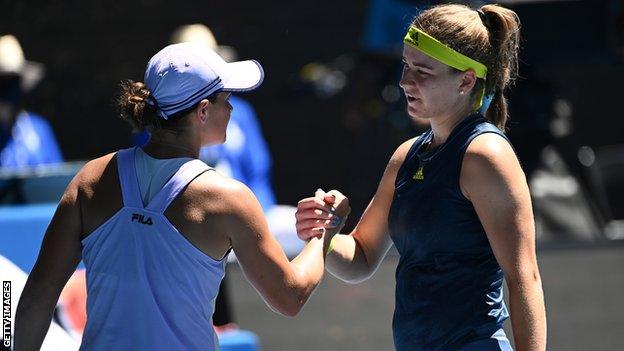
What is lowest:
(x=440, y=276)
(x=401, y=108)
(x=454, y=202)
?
(x=401, y=108)

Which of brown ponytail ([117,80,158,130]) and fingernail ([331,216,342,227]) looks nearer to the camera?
brown ponytail ([117,80,158,130])

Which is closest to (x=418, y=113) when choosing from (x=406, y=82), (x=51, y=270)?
(x=406, y=82)

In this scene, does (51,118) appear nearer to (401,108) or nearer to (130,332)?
(401,108)

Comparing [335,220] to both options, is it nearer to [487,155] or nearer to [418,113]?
[418,113]

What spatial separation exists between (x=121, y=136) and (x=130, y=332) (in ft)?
20.0

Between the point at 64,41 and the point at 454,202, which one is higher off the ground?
the point at 454,202

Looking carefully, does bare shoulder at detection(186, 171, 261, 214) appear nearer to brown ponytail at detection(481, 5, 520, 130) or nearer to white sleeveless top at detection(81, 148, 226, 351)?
white sleeveless top at detection(81, 148, 226, 351)

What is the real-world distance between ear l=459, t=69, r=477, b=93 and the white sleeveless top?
2.40ft

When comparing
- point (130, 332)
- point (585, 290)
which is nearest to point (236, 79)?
point (130, 332)

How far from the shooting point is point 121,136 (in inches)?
340

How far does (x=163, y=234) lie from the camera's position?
266 centimetres

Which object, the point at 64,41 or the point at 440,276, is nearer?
the point at 440,276

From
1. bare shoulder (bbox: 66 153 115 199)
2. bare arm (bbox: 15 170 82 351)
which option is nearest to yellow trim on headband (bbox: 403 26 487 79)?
bare shoulder (bbox: 66 153 115 199)

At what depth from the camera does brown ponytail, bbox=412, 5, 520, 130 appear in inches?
114
